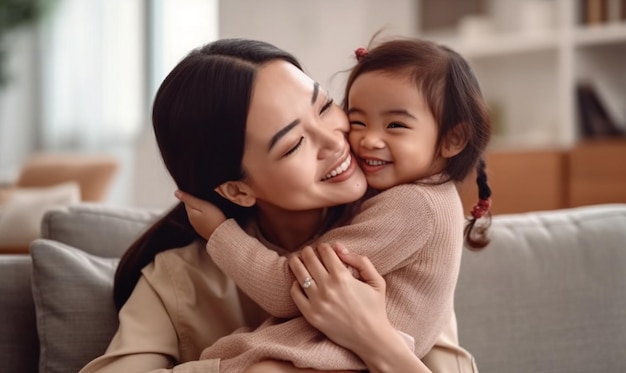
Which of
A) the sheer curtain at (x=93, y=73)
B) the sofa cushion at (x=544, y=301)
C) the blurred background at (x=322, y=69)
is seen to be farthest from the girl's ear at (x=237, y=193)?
the sheer curtain at (x=93, y=73)

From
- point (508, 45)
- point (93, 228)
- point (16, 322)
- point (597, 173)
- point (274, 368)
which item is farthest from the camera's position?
point (508, 45)

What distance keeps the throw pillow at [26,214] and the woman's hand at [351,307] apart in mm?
2091

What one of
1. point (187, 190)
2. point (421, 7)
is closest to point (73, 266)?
point (187, 190)

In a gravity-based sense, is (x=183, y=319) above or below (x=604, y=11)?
below

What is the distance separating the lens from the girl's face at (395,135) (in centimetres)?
137

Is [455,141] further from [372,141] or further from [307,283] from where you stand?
[307,283]

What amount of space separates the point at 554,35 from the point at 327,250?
3722 millimetres

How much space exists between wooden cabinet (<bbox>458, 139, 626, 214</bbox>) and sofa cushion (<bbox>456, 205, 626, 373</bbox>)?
234cm

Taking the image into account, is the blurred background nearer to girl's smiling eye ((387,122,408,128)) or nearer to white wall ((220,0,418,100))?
white wall ((220,0,418,100))

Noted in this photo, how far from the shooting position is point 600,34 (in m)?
4.48

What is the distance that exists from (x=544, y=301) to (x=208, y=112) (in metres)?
0.85

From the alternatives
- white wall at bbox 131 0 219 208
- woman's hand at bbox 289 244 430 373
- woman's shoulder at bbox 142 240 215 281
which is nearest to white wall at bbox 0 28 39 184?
white wall at bbox 131 0 219 208

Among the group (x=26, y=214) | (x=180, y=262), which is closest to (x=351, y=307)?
(x=180, y=262)

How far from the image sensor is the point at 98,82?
7.10 metres
